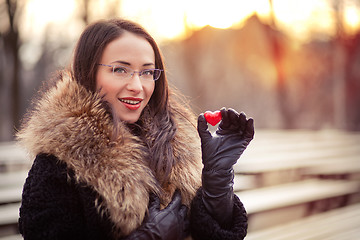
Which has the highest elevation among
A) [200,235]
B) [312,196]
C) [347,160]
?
[200,235]

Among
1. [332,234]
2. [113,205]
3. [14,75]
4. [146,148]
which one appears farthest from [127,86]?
[14,75]

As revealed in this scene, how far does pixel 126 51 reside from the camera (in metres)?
1.73

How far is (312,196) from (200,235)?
130 inches

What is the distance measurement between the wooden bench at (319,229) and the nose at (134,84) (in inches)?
88.9

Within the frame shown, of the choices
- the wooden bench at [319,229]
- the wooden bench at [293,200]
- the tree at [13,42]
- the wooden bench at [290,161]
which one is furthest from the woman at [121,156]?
the tree at [13,42]

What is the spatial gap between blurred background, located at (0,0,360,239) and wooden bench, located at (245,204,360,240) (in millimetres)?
49

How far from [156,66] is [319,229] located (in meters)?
2.74

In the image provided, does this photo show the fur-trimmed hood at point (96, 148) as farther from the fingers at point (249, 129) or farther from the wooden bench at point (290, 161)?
the wooden bench at point (290, 161)

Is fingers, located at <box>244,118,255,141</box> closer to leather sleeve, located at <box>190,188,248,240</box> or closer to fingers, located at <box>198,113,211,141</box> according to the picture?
fingers, located at <box>198,113,211,141</box>

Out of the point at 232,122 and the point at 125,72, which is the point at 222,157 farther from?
the point at 125,72

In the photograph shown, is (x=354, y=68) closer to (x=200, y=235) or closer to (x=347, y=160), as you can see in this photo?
(x=347, y=160)

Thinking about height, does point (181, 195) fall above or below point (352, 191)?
above

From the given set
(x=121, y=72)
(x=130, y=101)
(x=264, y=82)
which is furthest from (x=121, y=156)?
(x=264, y=82)

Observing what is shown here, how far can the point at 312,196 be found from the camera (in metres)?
4.66
